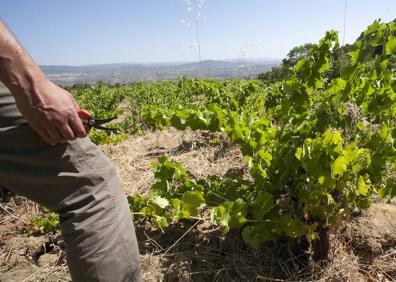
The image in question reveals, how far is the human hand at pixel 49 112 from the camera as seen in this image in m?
1.44

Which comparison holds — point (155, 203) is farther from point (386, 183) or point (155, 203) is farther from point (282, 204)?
point (386, 183)

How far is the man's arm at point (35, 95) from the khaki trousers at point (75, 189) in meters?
0.10

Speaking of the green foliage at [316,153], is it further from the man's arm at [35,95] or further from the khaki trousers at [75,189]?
the man's arm at [35,95]

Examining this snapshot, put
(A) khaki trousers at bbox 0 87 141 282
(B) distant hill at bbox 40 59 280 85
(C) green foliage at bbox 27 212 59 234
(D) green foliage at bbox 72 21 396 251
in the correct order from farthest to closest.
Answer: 1. (B) distant hill at bbox 40 59 280 85
2. (C) green foliage at bbox 27 212 59 234
3. (D) green foliage at bbox 72 21 396 251
4. (A) khaki trousers at bbox 0 87 141 282

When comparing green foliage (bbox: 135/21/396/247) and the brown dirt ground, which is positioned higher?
green foliage (bbox: 135/21/396/247)

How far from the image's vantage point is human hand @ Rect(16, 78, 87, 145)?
56.7 inches

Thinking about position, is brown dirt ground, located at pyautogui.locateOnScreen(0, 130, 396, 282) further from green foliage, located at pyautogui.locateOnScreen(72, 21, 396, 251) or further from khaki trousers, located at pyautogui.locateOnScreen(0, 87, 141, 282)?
khaki trousers, located at pyautogui.locateOnScreen(0, 87, 141, 282)

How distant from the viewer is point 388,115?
221cm

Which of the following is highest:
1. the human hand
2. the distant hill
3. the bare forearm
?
the bare forearm

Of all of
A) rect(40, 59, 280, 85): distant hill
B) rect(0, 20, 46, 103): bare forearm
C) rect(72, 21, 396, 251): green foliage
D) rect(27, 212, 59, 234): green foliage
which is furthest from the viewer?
rect(40, 59, 280, 85): distant hill

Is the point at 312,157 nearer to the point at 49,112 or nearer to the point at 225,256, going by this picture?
the point at 225,256

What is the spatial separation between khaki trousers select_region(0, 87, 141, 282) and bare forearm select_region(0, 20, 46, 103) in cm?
15

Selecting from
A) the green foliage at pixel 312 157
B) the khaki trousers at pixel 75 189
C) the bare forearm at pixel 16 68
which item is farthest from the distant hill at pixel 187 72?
the bare forearm at pixel 16 68

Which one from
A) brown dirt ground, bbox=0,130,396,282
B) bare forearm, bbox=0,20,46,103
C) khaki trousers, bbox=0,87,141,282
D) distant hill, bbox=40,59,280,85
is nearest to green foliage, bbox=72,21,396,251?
brown dirt ground, bbox=0,130,396,282
